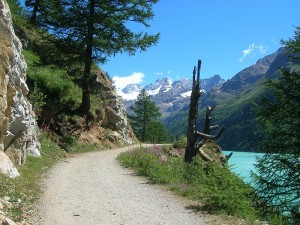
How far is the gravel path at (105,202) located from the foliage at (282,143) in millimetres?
2343

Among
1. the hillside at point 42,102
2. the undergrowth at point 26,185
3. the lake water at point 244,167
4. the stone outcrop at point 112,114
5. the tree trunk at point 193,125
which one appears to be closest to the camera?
the undergrowth at point 26,185

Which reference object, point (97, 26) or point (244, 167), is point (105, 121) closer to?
point (97, 26)

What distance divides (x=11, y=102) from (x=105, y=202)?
558 centimetres

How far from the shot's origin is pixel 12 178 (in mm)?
10828

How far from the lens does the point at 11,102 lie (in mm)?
12742

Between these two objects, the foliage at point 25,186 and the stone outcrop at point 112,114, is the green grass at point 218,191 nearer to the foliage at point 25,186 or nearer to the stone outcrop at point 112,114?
the foliage at point 25,186

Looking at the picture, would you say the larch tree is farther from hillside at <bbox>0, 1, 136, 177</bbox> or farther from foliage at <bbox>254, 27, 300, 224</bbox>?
foliage at <bbox>254, 27, 300, 224</bbox>

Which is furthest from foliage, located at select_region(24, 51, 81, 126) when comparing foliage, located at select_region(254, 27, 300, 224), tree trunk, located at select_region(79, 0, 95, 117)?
foliage, located at select_region(254, 27, 300, 224)

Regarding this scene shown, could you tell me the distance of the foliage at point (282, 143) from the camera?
30.9ft

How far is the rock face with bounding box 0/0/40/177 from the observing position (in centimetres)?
1155

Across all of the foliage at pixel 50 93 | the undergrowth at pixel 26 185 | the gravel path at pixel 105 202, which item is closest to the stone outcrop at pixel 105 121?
the foliage at pixel 50 93

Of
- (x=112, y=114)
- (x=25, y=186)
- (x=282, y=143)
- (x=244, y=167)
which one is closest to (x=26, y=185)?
(x=25, y=186)

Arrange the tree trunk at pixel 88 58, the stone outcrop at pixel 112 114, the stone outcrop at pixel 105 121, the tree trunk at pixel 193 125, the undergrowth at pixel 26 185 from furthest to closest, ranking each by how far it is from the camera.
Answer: the stone outcrop at pixel 112 114 → the stone outcrop at pixel 105 121 → the tree trunk at pixel 88 58 → the tree trunk at pixel 193 125 → the undergrowth at pixel 26 185

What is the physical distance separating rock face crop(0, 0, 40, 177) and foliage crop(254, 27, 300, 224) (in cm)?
782
